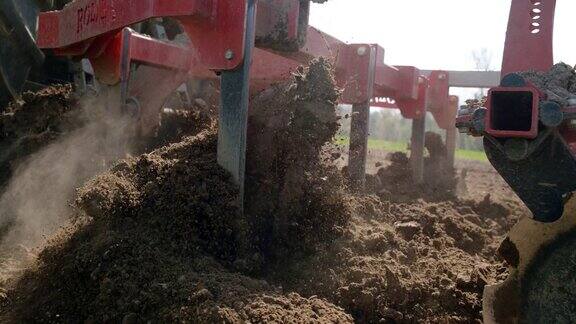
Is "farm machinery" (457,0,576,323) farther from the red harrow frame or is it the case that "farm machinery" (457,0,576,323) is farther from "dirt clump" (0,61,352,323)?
the red harrow frame

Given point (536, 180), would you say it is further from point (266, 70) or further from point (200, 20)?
point (266, 70)

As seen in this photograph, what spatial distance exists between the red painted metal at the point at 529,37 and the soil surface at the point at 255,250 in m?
0.96

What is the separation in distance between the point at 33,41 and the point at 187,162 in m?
2.72

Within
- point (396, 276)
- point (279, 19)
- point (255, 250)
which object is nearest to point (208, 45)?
point (279, 19)

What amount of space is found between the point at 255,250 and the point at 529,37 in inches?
65.9

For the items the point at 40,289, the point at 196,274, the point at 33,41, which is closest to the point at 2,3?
the point at 33,41

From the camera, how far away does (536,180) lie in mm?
2016

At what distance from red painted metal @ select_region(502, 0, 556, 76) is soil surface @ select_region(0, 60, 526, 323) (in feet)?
3.14

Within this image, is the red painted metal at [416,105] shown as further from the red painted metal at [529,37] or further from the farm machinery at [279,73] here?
the red painted metal at [529,37]

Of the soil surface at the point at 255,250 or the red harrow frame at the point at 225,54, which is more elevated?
the red harrow frame at the point at 225,54

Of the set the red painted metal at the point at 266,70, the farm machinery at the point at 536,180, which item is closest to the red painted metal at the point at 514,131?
the farm machinery at the point at 536,180

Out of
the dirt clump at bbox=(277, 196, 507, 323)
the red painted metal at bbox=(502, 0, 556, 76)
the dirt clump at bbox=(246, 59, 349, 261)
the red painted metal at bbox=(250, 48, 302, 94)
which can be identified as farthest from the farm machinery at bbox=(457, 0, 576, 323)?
the red painted metal at bbox=(250, 48, 302, 94)

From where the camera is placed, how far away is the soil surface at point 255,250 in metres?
2.17

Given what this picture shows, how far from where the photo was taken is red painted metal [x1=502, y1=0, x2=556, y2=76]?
2430mm
